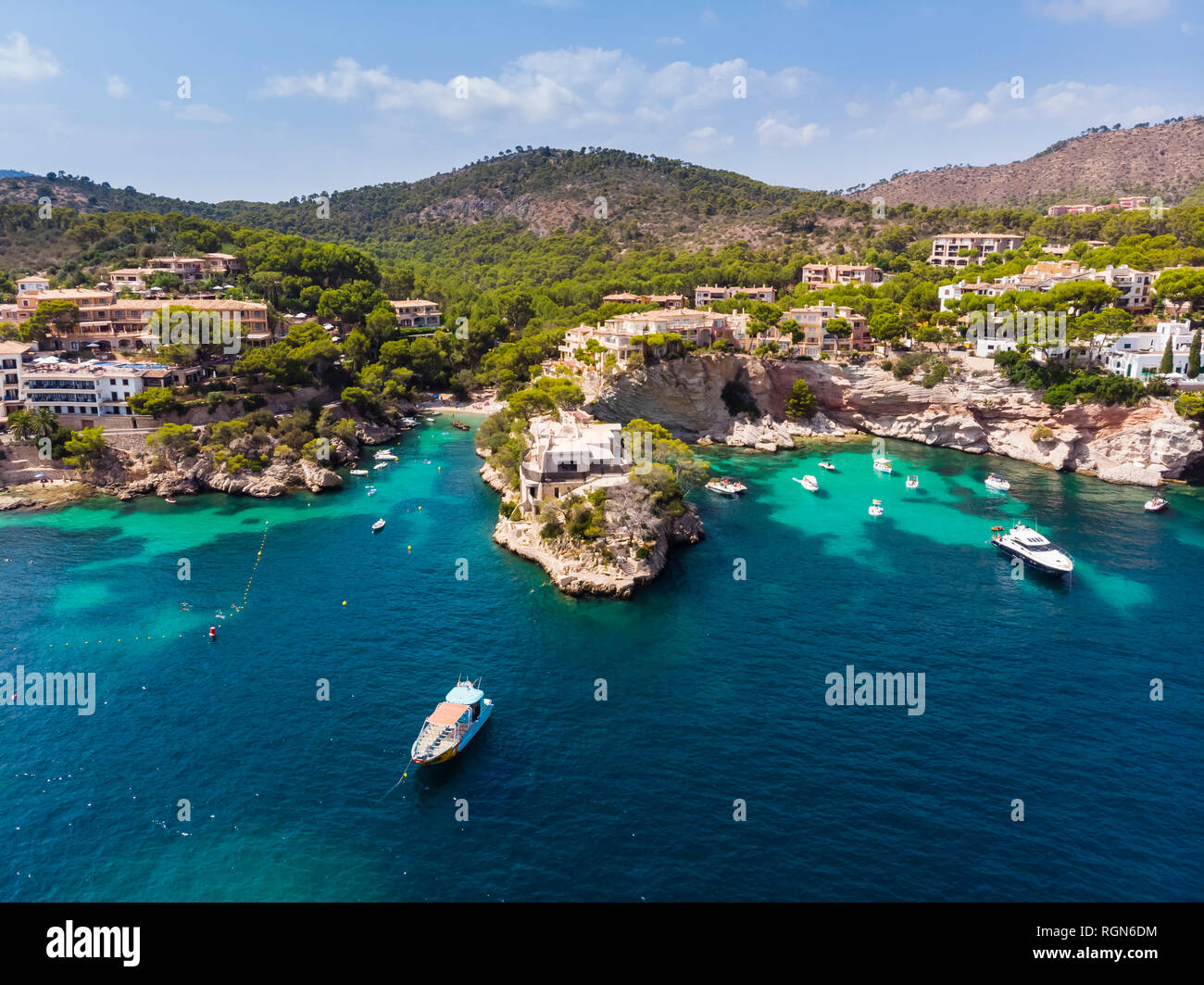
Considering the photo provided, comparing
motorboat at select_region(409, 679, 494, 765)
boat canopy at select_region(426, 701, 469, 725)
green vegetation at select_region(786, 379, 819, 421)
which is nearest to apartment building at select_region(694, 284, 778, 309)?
green vegetation at select_region(786, 379, 819, 421)

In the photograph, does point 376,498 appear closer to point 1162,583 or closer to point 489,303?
point 1162,583

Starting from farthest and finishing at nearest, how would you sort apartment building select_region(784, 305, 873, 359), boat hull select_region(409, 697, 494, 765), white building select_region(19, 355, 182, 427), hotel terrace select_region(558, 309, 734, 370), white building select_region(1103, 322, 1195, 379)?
apartment building select_region(784, 305, 873, 359), hotel terrace select_region(558, 309, 734, 370), white building select_region(1103, 322, 1195, 379), white building select_region(19, 355, 182, 427), boat hull select_region(409, 697, 494, 765)

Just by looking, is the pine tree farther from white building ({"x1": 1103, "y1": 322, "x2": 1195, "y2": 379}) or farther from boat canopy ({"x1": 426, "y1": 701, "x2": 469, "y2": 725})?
boat canopy ({"x1": 426, "y1": 701, "x2": 469, "y2": 725})

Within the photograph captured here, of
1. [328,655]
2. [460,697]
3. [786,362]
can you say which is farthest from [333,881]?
[786,362]

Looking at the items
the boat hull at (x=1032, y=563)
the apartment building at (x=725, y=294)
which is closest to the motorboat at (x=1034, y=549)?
the boat hull at (x=1032, y=563)

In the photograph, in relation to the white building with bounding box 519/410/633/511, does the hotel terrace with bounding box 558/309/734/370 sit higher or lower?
higher

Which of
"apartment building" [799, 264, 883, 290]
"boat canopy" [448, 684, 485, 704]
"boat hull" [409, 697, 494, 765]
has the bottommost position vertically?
"boat hull" [409, 697, 494, 765]

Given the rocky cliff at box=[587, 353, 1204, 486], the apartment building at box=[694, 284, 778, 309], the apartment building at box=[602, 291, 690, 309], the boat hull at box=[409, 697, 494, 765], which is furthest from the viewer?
the apartment building at box=[694, 284, 778, 309]
